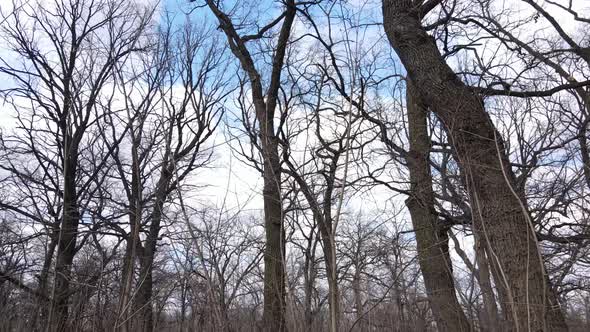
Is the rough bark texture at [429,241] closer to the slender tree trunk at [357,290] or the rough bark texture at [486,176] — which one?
the slender tree trunk at [357,290]

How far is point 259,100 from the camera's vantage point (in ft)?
22.9

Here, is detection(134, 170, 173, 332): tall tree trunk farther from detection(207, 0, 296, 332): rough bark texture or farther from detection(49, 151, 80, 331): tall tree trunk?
detection(207, 0, 296, 332): rough bark texture

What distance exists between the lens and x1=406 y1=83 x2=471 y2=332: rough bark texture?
5.77 m

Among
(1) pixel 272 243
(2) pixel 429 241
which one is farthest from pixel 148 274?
(2) pixel 429 241

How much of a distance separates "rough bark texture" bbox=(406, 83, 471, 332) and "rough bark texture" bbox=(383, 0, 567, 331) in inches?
58.3

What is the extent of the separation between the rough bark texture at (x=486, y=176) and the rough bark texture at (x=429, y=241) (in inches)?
58.3

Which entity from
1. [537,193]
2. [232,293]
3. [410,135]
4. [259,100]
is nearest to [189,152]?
[259,100]

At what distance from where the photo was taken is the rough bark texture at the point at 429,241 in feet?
18.9

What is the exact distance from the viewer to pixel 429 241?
6.35 m

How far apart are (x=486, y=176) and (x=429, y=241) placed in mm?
2927

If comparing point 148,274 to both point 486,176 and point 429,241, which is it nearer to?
point 429,241

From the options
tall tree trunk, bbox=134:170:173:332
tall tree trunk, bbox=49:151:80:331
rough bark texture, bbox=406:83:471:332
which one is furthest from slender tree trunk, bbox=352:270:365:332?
tall tree trunk, bbox=49:151:80:331

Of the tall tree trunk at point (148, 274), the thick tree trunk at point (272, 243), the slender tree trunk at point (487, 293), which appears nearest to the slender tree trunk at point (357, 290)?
the thick tree trunk at point (272, 243)

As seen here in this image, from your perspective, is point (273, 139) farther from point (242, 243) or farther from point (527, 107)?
point (527, 107)
